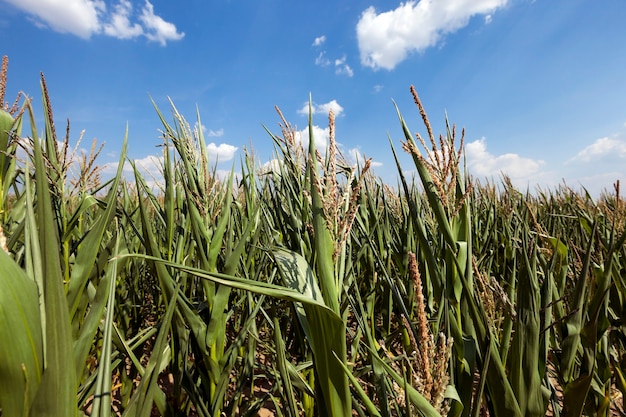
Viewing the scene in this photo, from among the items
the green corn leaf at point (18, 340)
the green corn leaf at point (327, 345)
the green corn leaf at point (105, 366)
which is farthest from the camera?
the green corn leaf at point (327, 345)

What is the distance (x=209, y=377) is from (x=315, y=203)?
72 centimetres

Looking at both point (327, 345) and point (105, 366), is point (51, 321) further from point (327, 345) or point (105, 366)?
point (327, 345)

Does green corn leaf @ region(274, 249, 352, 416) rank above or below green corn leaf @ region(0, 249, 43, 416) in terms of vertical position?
below

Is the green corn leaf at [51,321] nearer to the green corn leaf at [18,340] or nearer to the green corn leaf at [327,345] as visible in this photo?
the green corn leaf at [18,340]

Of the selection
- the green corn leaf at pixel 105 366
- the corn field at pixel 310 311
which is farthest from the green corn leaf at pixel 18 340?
the green corn leaf at pixel 105 366

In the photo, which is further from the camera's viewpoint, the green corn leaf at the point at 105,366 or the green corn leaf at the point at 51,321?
the green corn leaf at the point at 105,366

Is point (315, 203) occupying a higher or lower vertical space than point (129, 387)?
higher

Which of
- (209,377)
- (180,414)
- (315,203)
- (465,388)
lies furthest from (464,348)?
(180,414)

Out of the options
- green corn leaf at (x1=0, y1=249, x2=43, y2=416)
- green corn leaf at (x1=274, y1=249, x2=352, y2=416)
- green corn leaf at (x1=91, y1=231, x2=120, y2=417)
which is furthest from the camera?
green corn leaf at (x1=274, y1=249, x2=352, y2=416)

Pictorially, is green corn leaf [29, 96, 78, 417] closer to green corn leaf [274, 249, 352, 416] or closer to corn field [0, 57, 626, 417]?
corn field [0, 57, 626, 417]

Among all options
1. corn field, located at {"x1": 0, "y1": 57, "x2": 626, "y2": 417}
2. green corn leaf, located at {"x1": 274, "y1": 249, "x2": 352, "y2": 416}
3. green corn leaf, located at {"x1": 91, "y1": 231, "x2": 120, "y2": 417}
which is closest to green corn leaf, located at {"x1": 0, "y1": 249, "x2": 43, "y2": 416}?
corn field, located at {"x1": 0, "y1": 57, "x2": 626, "y2": 417}

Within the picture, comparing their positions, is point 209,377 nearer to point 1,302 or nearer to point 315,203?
point 315,203

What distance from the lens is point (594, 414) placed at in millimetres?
1015

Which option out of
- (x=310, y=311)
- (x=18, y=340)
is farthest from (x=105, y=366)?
(x=310, y=311)
